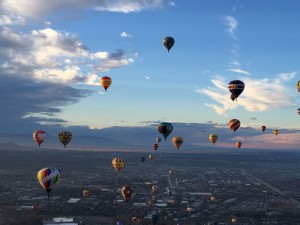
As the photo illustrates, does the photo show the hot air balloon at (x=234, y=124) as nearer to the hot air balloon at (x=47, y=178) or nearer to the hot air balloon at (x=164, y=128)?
the hot air balloon at (x=164, y=128)

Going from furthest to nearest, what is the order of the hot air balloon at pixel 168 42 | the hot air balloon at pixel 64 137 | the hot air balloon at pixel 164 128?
the hot air balloon at pixel 64 137 < the hot air balloon at pixel 164 128 < the hot air balloon at pixel 168 42

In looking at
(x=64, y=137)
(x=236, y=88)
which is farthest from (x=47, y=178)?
(x=236, y=88)

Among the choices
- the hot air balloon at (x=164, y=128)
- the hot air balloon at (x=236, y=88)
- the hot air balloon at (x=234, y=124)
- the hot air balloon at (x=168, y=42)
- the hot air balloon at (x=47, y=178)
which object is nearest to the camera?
the hot air balloon at (x=47, y=178)

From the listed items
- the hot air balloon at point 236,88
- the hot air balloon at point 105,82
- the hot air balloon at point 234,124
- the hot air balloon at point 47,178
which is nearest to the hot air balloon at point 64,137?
the hot air balloon at point 105,82

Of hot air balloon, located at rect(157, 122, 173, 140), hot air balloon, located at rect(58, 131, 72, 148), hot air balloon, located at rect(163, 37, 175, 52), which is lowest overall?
hot air balloon, located at rect(58, 131, 72, 148)

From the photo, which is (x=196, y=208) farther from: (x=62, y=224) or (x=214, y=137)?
(x=62, y=224)

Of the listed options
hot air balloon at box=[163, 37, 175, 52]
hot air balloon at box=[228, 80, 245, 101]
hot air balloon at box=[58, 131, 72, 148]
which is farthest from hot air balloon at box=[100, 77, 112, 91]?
hot air balloon at box=[228, 80, 245, 101]

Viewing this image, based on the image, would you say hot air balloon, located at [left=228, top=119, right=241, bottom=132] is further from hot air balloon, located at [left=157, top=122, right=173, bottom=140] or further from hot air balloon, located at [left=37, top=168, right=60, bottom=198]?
hot air balloon, located at [left=37, top=168, right=60, bottom=198]
